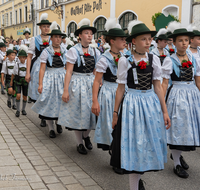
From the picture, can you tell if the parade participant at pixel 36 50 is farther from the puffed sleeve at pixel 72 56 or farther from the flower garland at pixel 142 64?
the flower garland at pixel 142 64

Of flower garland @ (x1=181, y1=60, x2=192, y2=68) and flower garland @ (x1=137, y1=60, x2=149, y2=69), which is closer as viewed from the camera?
flower garland @ (x1=137, y1=60, x2=149, y2=69)

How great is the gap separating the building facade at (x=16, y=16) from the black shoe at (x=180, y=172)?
34689 mm

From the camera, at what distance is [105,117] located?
4371 mm

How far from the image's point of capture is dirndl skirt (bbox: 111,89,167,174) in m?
3.21

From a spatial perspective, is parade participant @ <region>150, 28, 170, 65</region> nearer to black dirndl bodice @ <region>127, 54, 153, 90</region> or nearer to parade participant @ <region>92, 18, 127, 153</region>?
parade participant @ <region>92, 18, 127, 153</region>

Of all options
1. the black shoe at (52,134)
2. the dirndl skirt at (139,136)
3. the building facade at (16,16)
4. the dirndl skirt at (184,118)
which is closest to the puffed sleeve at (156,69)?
the dirndl skirt at (139,136)

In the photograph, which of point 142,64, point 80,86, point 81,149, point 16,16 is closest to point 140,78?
point 142,64

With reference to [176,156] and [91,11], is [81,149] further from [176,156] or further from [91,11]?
[91,11]

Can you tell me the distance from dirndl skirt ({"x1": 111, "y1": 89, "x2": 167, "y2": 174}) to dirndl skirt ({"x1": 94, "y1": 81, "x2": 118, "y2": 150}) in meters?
0.92

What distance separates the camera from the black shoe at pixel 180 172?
165 inches

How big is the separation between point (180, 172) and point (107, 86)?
5.10 ft

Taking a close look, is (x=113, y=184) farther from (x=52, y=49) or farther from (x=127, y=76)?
(x=52, y=49)

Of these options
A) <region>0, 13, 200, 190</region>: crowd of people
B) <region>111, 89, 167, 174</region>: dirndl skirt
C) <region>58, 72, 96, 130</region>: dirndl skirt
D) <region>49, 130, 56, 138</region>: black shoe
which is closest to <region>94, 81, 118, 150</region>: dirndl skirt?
<region>0, 13, 200, 190</region>: crowd of people

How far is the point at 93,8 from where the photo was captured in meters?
24.3
